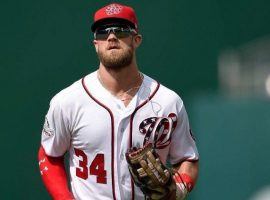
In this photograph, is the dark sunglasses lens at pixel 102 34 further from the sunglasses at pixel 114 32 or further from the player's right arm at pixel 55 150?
the player's right arm at pixel 55 150

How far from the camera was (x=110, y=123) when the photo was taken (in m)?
3.89

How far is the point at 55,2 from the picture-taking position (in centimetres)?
593

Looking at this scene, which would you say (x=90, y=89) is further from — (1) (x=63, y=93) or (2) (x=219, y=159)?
(2) (x=219, y=159)

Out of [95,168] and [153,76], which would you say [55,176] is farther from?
[153,76]

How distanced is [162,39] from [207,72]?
390mm

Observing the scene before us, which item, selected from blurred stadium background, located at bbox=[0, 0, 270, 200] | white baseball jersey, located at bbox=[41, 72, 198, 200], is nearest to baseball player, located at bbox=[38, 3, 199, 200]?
white baseball jersey, located at bbox=[41, 72, 198, 200]

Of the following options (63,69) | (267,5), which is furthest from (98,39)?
(267,5)

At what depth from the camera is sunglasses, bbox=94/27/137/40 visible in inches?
152

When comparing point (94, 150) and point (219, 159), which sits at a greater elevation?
point (94, 150)

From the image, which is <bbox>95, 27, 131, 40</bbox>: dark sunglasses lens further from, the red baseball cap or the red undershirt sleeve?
the red undershirt sleeve

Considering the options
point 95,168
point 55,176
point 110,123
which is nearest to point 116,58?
point 110,123

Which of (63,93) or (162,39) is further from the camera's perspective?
(162,39)

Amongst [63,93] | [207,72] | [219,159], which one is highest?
[63,93]

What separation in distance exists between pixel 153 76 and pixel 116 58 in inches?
83.9
